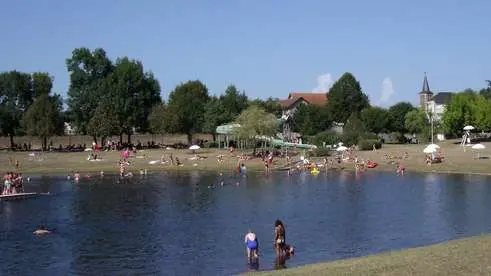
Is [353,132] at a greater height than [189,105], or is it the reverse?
[189,105]

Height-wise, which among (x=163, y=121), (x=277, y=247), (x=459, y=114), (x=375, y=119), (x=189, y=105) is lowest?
(x=277, y=247)

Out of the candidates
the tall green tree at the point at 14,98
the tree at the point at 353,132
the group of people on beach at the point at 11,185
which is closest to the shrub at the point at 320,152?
the tree at the point at 353,132

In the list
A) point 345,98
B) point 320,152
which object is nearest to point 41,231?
point 320,152

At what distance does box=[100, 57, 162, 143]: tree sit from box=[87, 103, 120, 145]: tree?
146 cm

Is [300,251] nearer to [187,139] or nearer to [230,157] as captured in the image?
[230,157]

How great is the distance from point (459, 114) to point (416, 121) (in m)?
21.9

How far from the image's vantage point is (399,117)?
140 m

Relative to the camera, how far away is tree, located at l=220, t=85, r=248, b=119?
130500mm

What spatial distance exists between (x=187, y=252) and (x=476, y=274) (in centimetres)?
1642

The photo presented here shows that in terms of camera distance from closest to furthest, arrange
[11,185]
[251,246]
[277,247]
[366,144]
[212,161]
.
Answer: [251,246]
[277,247]
[11,185]
[212,161]
[366,144]

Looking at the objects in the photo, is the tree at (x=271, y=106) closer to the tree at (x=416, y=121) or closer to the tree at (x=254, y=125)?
the tree at (x=416, y=121)

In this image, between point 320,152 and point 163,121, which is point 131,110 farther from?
point 320,152

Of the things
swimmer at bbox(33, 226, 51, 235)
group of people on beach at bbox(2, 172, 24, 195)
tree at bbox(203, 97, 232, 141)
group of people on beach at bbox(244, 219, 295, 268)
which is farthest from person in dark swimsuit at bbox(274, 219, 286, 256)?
tree at bbox(203, 97, 232, 141)

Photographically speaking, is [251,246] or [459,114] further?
[459,114]
